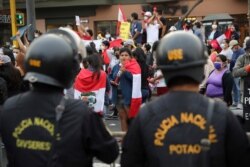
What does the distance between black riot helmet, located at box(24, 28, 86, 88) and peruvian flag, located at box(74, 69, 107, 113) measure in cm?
516

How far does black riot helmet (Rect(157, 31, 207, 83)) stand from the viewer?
9.22 ft

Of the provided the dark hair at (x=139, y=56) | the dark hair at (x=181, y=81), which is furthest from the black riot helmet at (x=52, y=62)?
the dark hair at (x=139, y=56)

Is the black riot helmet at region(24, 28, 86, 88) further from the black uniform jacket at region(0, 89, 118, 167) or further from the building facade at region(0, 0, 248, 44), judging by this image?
the building facade at region(0, 0, 248, 44)

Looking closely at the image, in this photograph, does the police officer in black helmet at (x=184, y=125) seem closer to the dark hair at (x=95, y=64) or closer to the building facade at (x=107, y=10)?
the dark hair at (x=95, y=64)

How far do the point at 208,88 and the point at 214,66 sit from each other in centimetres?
80

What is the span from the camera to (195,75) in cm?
284

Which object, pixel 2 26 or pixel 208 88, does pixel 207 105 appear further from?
pixel 2 26

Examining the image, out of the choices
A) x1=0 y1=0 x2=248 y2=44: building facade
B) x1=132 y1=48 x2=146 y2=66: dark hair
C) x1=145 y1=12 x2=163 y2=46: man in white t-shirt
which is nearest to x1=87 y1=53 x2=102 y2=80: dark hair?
x1=132 y1=48 x2=146 y2=66: dark hair

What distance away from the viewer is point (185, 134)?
2766 mm

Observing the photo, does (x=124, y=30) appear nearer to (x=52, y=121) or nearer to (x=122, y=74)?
(x=122, y=74)

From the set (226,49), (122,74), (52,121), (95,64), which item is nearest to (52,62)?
(52,121)

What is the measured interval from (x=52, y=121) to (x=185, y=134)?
0.78 m

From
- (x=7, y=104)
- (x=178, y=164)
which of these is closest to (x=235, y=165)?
(x=178, y=164)

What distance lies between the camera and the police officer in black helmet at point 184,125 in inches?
109
